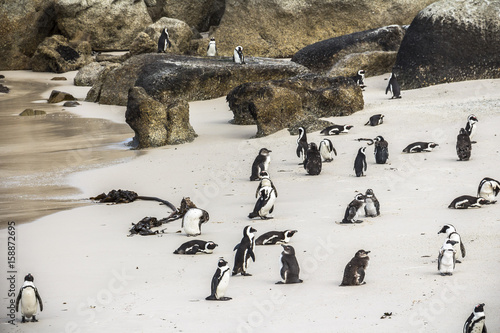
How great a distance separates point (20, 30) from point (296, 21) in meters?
10.8

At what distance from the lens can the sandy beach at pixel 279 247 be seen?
6309mm

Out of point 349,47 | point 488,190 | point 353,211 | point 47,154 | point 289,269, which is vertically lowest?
point 47,154

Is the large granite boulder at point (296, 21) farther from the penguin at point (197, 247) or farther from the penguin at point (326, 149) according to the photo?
the penguin at point (197, 247)

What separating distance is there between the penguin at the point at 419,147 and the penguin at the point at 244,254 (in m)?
5.45

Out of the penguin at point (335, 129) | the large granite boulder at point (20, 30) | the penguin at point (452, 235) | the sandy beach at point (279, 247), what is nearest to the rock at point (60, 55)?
the large granite boulder at point (20, 30)

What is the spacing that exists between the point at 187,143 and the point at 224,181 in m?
3.59

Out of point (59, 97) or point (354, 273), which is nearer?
point (354, 273)

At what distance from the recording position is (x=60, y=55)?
29656mm

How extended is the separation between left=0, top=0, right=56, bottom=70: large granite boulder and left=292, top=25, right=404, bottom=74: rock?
12919mm

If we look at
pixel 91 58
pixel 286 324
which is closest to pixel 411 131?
pixel 286 324

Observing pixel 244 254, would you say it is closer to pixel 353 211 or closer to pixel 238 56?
pixel 353 211

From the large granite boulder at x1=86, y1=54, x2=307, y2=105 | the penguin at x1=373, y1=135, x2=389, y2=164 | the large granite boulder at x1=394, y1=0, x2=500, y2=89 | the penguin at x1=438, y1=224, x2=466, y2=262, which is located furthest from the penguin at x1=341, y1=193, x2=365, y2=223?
the large granite boulder at x1=86, y1=54, x2=307, y2=105

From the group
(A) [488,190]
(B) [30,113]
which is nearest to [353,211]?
(A) [488,190]

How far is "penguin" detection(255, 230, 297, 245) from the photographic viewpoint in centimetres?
841
